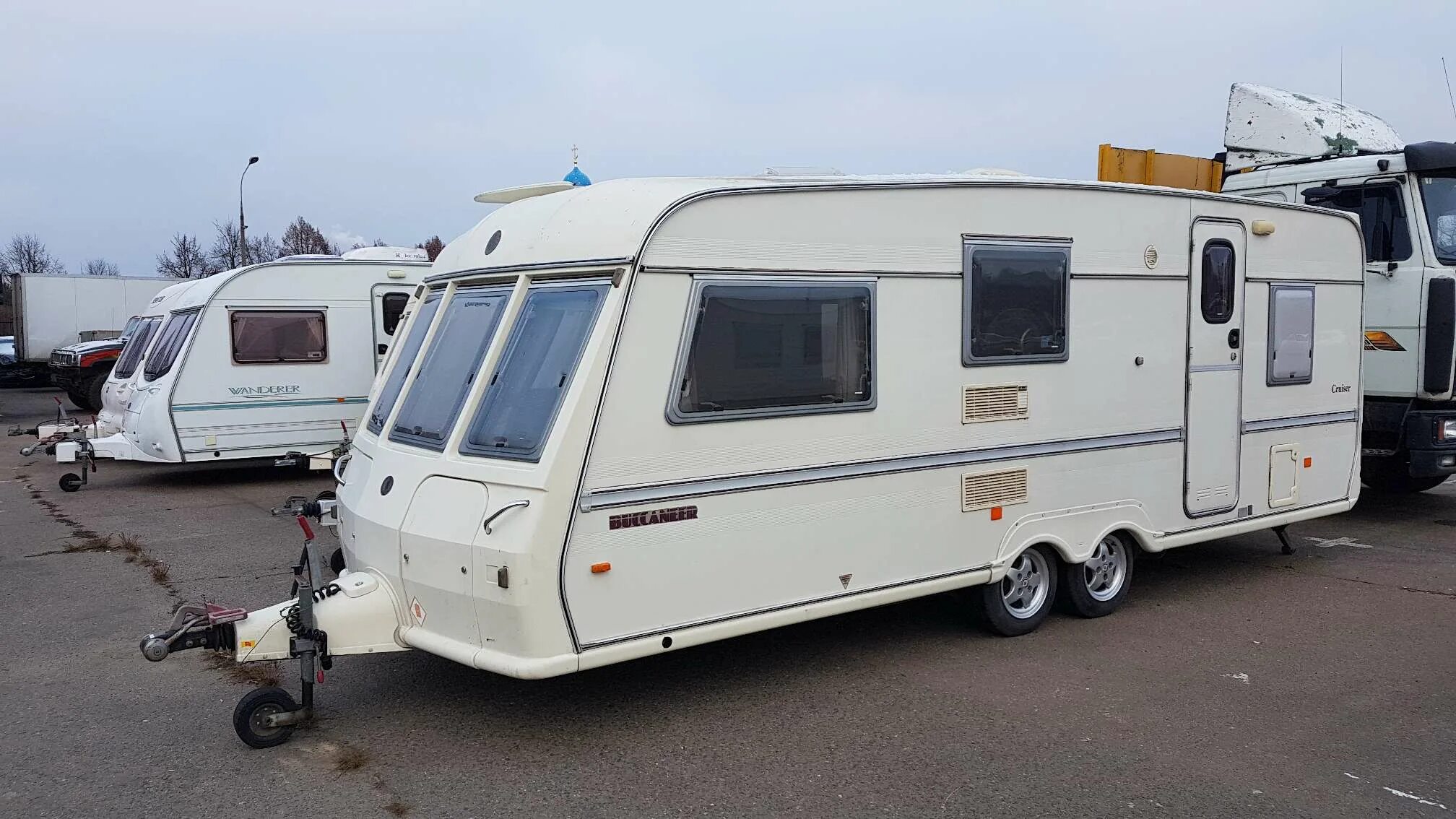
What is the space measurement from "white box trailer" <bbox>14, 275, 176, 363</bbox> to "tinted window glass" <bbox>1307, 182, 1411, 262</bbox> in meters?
27.2

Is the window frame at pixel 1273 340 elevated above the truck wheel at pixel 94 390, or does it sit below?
above

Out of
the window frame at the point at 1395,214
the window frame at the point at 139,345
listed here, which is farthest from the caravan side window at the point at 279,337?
the window frame at the point at 1395,214

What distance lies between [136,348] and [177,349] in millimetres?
2391

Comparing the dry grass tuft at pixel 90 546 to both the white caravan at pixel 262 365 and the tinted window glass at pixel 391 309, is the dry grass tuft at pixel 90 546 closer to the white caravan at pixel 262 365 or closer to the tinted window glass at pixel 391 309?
the white caravan at pixel 262 365

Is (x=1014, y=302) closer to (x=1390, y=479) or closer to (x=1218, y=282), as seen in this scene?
(x=1218, y=282)

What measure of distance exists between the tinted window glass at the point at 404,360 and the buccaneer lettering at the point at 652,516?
5.31 ft

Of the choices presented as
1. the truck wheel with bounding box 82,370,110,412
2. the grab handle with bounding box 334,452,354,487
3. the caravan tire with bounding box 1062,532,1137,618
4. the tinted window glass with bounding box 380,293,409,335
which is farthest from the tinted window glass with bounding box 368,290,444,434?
the truck wheel with bounding box 82,370,110,412

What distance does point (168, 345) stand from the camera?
13281mm

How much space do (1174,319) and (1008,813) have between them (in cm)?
373

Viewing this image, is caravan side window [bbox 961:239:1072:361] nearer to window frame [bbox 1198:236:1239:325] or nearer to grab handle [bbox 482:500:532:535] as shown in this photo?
window frame [bbox 1198:236:1239:325]

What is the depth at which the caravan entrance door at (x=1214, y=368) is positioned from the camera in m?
7.10

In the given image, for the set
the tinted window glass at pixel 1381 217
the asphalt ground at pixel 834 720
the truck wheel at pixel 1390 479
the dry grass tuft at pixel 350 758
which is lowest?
the asphalt ground at pixel 834 720

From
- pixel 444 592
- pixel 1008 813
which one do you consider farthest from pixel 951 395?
pixel 444 592

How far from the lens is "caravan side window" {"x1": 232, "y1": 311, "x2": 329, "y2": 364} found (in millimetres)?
12859
